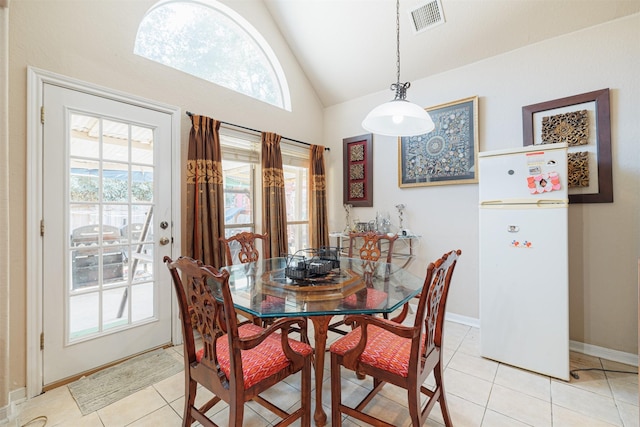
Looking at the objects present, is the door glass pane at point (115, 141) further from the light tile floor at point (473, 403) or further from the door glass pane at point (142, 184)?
the light tile floor at point (473, 403)

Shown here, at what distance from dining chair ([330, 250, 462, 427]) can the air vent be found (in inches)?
95.7

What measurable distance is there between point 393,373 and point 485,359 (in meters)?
1.46

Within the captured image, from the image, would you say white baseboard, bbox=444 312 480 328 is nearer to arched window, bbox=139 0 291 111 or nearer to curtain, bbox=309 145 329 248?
curtain, bbox=309 145 329 248

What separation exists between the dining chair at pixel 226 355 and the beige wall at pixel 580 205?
6.49ft

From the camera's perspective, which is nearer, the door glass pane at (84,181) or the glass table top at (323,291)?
the glass table top at (323,291)

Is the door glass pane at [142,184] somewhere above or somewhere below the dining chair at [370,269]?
above

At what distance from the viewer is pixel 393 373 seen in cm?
136

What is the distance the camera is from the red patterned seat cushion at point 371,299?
1.42 metres

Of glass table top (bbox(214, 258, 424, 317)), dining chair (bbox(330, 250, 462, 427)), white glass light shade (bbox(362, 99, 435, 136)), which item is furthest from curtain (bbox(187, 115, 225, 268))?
dining chair (bbox(330, 250, 462, 427))

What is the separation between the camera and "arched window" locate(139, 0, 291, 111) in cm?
252

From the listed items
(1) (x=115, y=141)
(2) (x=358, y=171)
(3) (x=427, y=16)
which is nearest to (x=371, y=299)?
(1) (x=115, y=141)

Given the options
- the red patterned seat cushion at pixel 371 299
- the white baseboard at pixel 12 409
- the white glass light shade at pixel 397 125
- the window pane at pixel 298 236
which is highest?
the white glass light shade at pixel 397 125

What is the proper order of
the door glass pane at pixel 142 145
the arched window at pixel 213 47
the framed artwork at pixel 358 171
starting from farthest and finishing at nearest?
the framed artwork at pixel 358 171 < the arched window at pixel 213 47 < the door glass pane at pixel 142 145

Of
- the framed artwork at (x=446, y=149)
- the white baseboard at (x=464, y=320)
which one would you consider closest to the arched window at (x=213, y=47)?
the framed artwork at (x=446, y=149)
